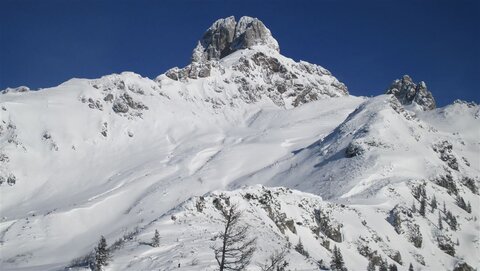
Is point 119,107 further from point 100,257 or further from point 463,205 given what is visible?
point 100,257

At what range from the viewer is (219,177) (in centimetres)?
10938

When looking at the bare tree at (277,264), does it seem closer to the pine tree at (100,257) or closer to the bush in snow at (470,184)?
the pine tree at (100,257)

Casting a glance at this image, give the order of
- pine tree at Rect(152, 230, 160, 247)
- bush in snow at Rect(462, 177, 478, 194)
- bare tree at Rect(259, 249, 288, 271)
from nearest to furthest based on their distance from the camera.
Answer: bare tree at Rect(259, 249, 288, 271)
pine tree at Rect(152, 230, 160, 247)
bush in snow at Rect(462, 177, 478, 194)

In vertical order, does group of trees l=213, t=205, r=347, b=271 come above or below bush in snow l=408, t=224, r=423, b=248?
below

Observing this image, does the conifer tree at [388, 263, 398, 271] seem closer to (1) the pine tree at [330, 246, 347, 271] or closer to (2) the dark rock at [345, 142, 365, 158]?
(1) the pine tree at [330, 246, 347, 271]

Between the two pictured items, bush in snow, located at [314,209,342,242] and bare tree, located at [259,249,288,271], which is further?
bush in snow, located at [314,209,342,242]

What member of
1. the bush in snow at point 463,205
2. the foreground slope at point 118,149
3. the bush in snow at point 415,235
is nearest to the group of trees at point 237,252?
the bush in snow at point 415,235

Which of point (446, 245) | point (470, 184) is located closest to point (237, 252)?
point (446, 245)

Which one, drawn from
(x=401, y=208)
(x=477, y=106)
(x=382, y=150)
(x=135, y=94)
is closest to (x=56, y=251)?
(x=401, y=208)

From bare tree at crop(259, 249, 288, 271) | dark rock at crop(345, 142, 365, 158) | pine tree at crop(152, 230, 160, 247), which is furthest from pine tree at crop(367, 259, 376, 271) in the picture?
dark rock at crop(345, 142, 365, 158)

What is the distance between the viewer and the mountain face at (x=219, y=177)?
44.7 metres

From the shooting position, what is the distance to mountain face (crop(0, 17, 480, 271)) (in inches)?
1761

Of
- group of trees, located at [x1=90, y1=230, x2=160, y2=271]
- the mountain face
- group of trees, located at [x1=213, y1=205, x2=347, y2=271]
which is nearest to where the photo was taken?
group of trees, located at [x1=213, y1=205, x2=347, y2=271]

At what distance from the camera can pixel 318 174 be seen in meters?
93.8
